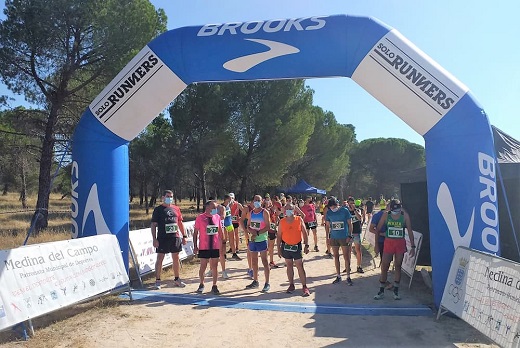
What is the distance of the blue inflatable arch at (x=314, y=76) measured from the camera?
6.16 meters

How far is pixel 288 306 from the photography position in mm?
6449

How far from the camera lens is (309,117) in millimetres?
28781

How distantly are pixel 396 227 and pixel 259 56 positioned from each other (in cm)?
381

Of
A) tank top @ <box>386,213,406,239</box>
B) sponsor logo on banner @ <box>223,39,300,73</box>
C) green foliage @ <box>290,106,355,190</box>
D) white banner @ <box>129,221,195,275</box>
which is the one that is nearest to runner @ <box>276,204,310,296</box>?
tank top @ <box>386,213,406,239</box>

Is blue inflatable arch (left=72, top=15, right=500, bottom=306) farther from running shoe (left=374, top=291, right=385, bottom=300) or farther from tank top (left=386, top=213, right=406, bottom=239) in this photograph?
running shoe (left=374, top=291, right=385, bottom=300)

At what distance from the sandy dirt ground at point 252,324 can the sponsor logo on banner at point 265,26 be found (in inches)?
183

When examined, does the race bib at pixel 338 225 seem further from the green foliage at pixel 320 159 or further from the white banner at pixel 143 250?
the green foliage at pixel 320 159

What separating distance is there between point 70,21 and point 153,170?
13387 mm

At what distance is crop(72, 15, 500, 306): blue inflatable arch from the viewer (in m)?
6.16

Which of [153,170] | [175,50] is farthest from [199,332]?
[153,170]

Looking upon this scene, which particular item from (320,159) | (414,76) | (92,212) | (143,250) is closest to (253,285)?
(143,250)

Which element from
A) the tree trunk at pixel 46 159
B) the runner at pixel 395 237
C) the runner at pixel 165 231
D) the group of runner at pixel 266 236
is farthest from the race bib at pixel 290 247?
the tree trunk at pixel 46 159

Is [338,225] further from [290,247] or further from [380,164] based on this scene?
A: [380,164]

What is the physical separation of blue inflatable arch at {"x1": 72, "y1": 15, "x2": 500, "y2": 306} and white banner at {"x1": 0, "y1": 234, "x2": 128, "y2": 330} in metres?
1.03
